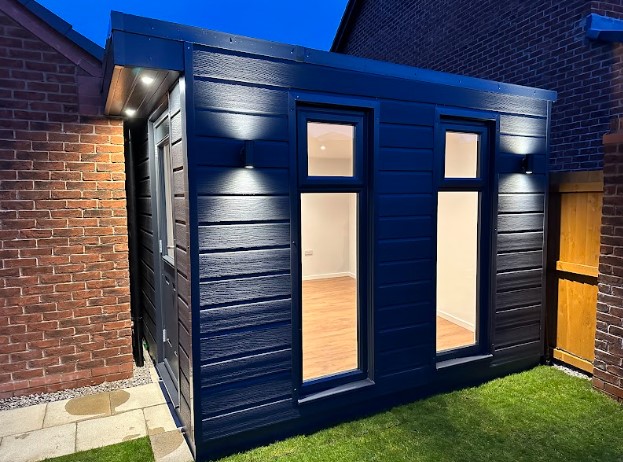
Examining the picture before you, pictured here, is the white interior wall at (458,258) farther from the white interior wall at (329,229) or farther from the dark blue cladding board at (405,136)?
the white interior wall at (329,229)

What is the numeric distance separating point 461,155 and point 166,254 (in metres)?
2.77

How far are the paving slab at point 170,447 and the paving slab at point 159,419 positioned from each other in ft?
0.23

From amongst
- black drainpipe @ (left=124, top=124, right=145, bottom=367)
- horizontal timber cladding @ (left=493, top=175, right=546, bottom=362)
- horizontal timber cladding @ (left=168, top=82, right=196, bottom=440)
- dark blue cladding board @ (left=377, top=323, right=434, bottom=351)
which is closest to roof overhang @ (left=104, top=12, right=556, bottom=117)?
horizontal timber cladding @ (left=168, top=82, right=196, bottom=440)

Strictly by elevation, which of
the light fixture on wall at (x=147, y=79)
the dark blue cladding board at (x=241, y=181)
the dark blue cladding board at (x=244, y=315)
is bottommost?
the dark blue cladding board at (x=244, y=315)

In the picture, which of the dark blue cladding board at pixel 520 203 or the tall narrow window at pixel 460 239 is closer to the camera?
the tall narrow window at pixel 460 239

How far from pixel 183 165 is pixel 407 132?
169 cm

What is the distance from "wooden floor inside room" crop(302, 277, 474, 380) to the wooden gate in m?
1.00

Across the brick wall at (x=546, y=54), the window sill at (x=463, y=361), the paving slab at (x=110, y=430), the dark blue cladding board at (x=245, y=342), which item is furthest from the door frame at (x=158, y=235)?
the brick wall at (x=546, y=54)

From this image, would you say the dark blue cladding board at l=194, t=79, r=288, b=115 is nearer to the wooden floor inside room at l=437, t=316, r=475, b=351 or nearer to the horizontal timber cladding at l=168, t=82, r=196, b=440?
the horizontal timber cladding at l=168, t=82, r=196, b=440

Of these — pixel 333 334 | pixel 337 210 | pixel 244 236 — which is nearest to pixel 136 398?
pixel 333 334

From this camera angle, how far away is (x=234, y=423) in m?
2.68

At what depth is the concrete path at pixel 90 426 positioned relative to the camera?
2736 mm

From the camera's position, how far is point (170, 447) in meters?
2.75

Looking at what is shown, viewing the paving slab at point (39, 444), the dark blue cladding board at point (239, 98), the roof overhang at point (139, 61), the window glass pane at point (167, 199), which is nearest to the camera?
the roof overhang at point (139, 61)
